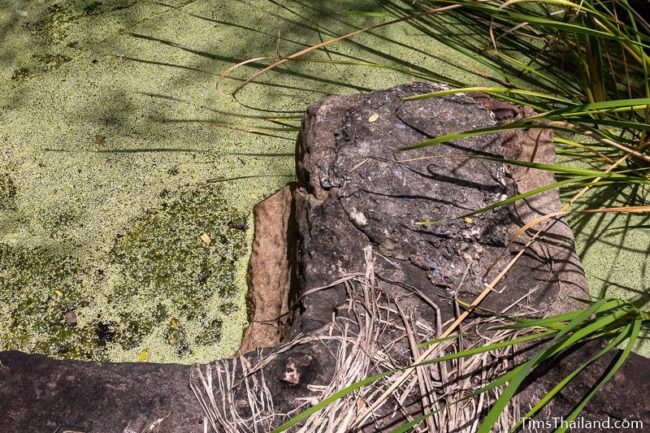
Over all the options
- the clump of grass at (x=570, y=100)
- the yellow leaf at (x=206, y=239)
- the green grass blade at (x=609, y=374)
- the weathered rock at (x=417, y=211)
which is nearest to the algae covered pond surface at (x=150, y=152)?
the yellow leaf at (x=206, y=239)

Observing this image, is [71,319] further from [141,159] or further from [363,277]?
[363,277]

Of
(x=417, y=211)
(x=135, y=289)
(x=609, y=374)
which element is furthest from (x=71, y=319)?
(x=609, y=374)

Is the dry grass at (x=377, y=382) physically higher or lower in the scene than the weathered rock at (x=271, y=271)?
higher

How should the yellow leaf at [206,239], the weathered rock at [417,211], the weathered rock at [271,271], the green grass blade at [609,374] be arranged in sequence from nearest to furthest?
the green grass blade at [609,374] → the weathered rock at [417,211] → the weathered rock at [271,271] → the yellow leaf at [206,239]

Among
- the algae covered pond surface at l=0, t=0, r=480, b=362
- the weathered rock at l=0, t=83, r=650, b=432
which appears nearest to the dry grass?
the weathered rock at l=0, t=83, r=650, b=432

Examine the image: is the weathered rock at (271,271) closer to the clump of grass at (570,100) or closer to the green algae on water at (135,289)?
the green algae on water at (135,289)

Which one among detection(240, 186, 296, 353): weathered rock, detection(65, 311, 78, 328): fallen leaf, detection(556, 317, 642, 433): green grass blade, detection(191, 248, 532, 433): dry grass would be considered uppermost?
detection(556, 317, 642, 433): green grass blade

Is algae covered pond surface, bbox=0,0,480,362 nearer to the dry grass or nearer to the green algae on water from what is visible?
the green algae on water

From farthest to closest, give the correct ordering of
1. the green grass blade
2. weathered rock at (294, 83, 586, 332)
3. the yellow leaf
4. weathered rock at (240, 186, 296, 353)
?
the yellow leaf, weathered rock at (240, 186, 296, 353), weathered rock at (294, 83, 586, 332), the green grass blade

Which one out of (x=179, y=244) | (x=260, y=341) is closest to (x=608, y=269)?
(x=260, y=341)
